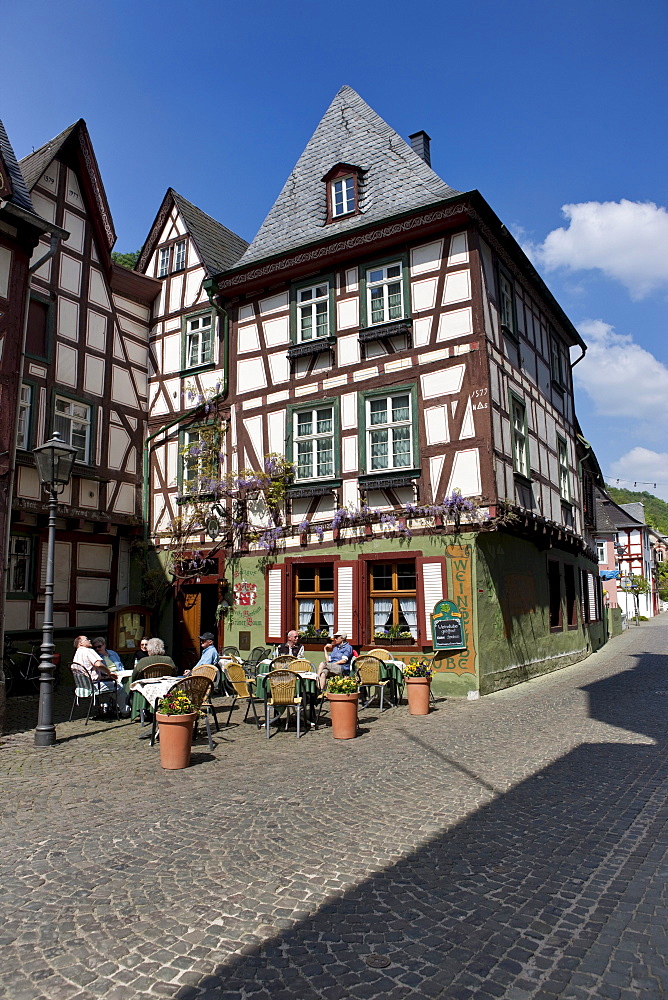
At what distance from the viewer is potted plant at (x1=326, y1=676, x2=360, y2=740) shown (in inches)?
367

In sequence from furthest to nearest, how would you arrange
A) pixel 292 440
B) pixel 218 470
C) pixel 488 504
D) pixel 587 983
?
pixel 218 470, pixel 292 440, pixel 488 504, pixel 587 983

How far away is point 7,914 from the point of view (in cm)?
420

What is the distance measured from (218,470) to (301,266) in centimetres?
540

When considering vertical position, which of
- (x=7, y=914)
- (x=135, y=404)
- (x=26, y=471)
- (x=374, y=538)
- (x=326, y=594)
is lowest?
(x=7, y=914)

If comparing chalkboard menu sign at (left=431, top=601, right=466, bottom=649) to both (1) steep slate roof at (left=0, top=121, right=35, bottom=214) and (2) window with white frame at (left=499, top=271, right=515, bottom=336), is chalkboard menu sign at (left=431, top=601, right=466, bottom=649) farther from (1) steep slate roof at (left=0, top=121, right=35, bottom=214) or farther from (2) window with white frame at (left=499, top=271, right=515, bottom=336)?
(1) steep slate roof at (left=0, top=121, right=35, bottom=214)

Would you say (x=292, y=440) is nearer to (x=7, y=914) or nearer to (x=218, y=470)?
(x=218, y=470)

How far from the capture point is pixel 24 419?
50.5 feet

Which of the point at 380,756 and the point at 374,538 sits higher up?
the point at 374,538

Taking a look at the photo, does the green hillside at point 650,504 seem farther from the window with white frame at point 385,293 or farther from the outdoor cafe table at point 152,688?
the outdoor cafe table at point 152,688

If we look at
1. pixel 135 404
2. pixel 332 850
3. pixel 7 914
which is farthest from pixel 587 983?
pixel 135 404

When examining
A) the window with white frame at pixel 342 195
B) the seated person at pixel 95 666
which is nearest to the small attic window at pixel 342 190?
the window with white frame at pixel 342 195

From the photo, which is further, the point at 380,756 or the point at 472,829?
the point at 380,756

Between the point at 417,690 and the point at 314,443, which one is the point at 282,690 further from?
the point at 314,443

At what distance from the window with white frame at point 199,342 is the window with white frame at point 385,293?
5118 mm
